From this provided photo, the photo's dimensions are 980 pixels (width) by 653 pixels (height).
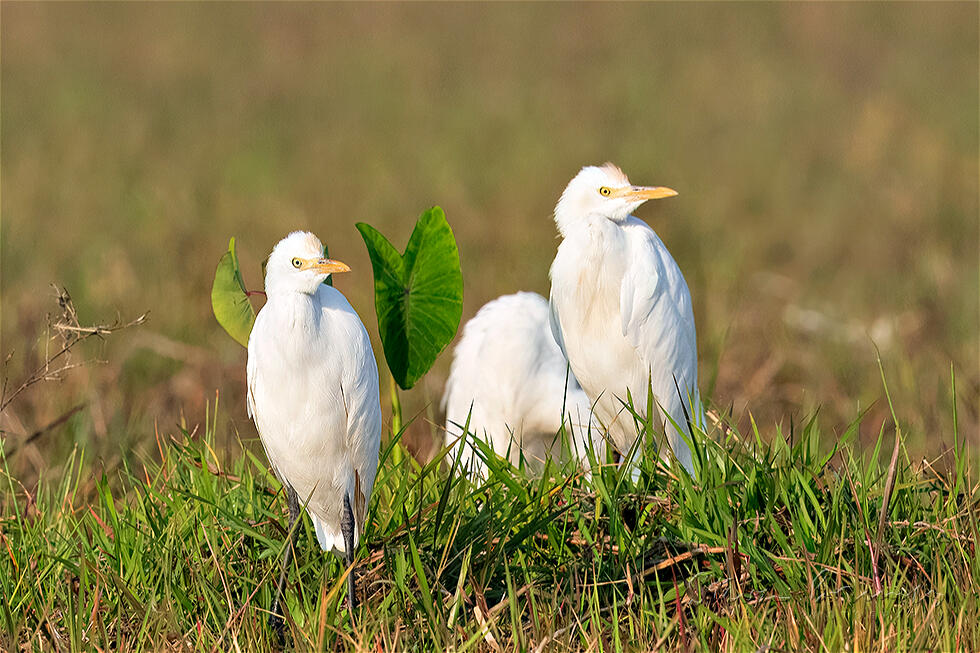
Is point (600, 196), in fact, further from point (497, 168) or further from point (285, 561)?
point (497, 168)

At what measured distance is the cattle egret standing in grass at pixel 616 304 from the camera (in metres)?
3.58

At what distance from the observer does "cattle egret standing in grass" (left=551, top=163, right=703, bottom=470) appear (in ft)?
11.7

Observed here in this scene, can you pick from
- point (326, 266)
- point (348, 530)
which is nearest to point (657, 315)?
point (348, 530)

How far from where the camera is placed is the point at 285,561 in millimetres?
2934

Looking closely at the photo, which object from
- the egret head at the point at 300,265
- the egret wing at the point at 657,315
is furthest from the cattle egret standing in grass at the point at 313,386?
the egret wing at the point at 657,315

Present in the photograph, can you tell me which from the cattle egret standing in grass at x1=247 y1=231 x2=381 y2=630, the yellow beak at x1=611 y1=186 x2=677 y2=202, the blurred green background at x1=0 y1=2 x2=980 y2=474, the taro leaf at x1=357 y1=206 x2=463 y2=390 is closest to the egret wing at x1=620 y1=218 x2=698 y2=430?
the blurred green background at x1=0 y1=2 x2=980 y2=474

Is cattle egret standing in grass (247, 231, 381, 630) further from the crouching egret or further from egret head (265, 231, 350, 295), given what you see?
the crouching egret

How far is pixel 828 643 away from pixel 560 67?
12653 mm

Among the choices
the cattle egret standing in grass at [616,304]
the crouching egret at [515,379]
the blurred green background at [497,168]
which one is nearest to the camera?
the cattle egret standing in grass at [616,304]

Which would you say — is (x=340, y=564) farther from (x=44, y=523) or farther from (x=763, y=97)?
(x=763, y=97)

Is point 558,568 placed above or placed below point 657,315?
below

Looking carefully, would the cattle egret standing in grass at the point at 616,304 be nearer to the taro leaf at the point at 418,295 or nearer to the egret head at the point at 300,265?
the taro leaf at the point at 418,295

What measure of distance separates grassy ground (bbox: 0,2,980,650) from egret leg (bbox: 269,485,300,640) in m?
0.06

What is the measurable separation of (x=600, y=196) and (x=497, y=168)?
703cm
